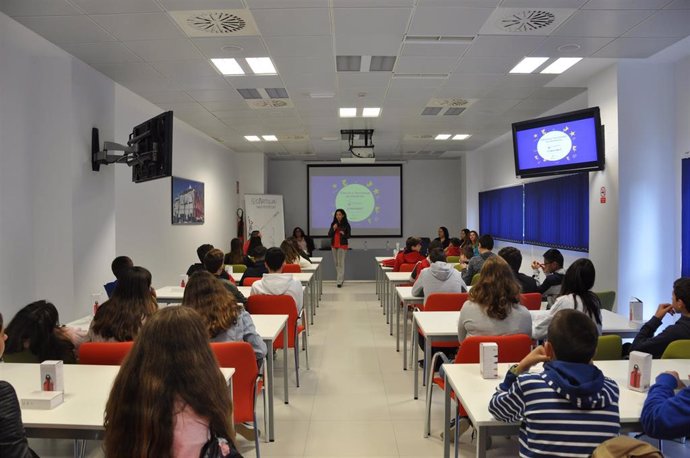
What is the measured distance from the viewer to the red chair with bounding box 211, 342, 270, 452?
271 centimetres

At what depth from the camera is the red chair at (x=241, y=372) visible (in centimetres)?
271

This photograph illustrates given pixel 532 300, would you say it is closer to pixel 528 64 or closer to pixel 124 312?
pixel 528 64

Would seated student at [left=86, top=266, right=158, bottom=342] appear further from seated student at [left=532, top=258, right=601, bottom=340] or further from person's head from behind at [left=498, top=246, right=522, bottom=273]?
person's head from behind at [left=498, top=246, right=522, bottom=273]

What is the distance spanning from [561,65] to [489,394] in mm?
4590

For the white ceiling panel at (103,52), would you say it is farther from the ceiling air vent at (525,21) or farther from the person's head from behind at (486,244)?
the person's head from behind at (486,244)

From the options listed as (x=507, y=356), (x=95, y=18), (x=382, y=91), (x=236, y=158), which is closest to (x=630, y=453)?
(x=507, y=356)

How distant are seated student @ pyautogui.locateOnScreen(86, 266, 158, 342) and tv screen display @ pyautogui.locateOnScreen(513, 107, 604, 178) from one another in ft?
16.4

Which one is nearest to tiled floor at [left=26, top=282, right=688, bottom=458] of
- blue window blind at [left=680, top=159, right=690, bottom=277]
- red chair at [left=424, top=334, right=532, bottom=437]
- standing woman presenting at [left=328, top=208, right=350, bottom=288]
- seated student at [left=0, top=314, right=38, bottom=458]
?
red chair at [left=424, top=334, right=532, bottom=437]

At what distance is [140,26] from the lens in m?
4.38

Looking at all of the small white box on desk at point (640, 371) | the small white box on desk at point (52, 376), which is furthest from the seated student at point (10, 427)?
the small white box on desk at point (640, 371)

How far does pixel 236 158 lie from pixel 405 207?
484cm

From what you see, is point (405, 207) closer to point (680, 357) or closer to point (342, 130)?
point (342, 130)

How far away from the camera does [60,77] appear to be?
4977 millimetres

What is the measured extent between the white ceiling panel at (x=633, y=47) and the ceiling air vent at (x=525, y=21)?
881mm
